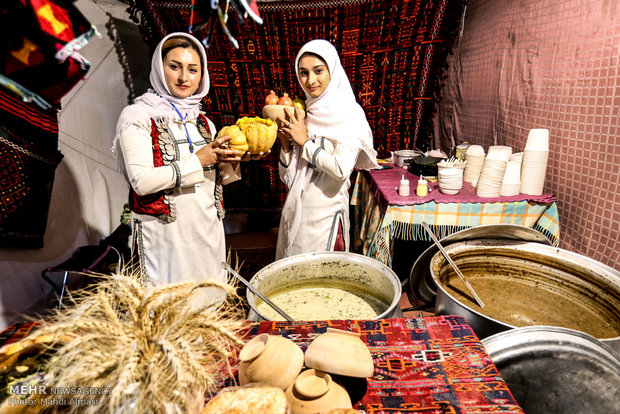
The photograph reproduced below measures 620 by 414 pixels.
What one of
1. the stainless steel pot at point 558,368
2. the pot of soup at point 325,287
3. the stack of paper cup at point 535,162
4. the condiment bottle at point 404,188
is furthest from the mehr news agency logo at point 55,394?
the stack of paper cup at point 535,162

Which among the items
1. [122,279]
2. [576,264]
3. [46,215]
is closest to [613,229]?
[576,264]

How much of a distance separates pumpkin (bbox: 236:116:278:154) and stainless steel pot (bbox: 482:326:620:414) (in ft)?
5.11

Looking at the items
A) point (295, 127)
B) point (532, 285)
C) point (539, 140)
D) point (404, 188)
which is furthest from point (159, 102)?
point (539, 140)

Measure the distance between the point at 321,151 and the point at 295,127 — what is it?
0.87ft

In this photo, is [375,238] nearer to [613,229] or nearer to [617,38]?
[613,229]

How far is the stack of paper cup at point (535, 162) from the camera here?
2139 millimetres

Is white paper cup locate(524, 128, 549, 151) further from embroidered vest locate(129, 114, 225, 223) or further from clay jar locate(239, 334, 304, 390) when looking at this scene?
embroidered vest locate(129, 114, 225, 223)

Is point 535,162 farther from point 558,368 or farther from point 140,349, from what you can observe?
point 140,349

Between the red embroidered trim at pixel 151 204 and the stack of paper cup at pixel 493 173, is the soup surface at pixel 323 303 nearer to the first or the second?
the red embroidered trim at pixel 151 204

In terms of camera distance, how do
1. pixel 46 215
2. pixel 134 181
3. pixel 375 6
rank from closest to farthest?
pixel 134 181
pixel 46 215
pixel 375 6

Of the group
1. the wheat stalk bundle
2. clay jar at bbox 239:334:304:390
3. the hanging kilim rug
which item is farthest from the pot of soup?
the hanging kilim rug

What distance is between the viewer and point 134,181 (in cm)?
177

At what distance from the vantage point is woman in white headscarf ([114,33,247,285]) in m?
1.79

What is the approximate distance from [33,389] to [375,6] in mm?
4137
